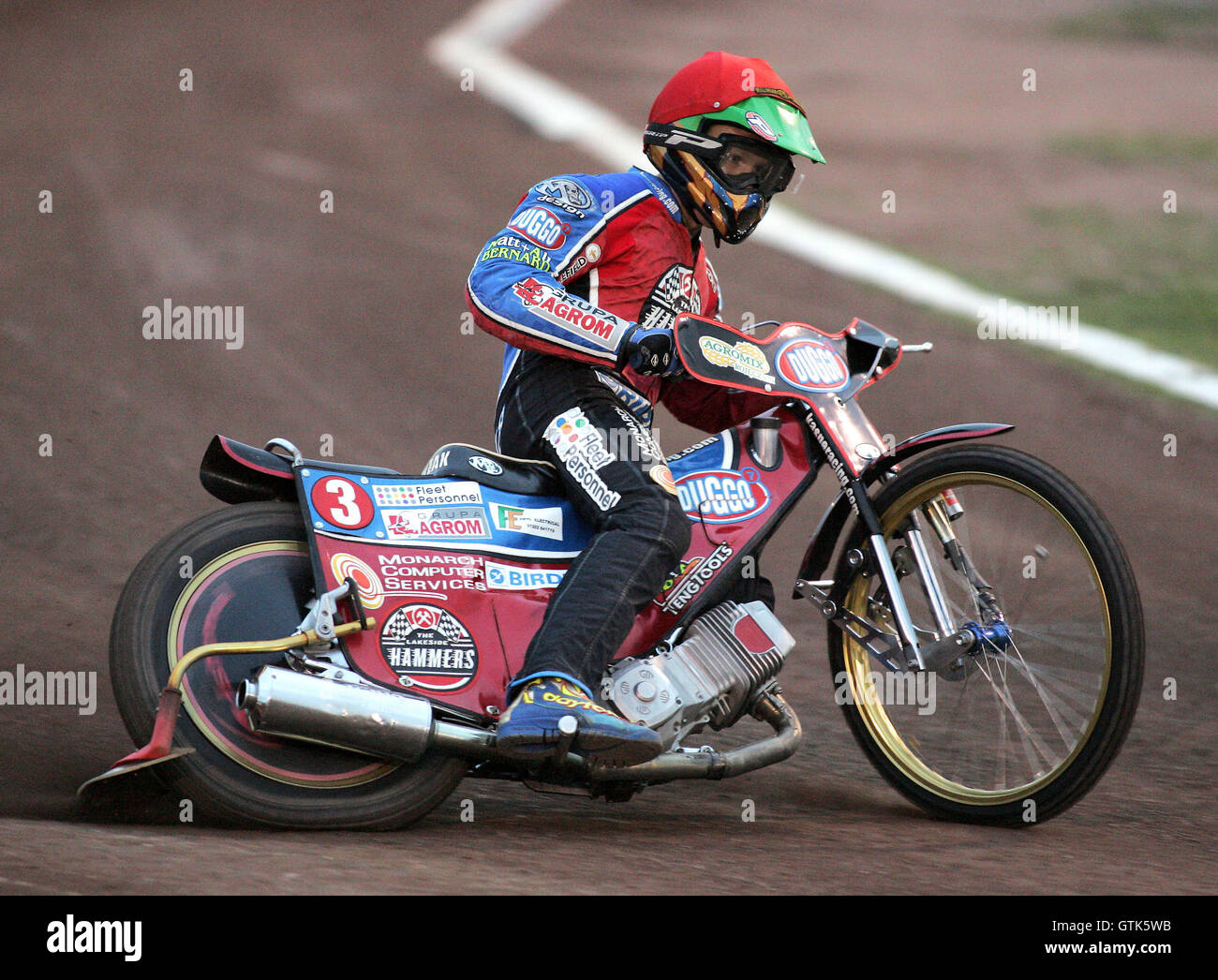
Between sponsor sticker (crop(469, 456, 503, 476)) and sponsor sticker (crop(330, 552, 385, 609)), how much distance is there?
0.46m

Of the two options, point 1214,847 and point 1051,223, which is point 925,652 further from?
point 1051,223

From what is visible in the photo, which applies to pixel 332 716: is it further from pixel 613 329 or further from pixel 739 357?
pixel 739 357

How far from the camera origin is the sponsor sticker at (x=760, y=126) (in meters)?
4.82

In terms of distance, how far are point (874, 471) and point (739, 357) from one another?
0.56 meters

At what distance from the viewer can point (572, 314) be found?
459 cm

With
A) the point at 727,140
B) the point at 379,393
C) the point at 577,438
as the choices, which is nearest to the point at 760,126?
the point at 727,140

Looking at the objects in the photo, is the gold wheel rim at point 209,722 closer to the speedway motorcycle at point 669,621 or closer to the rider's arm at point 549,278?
the speedway motorcycle at point 669,621

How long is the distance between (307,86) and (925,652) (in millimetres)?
15755

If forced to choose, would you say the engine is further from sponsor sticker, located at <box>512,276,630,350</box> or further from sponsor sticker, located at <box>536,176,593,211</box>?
sponsor sticker, located at <box>536,176,593,211</box>

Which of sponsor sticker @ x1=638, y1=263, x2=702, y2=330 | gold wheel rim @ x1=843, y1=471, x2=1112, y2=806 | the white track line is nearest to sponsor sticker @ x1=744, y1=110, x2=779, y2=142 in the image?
sponsor sticker @ x1=638, y1=263, x2=702, y2=330

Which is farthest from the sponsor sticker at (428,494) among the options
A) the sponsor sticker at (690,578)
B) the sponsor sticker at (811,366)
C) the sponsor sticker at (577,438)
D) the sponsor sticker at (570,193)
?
the sponsor sticker at (811,366)

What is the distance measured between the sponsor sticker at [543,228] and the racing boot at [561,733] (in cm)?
133

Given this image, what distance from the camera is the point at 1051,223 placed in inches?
550

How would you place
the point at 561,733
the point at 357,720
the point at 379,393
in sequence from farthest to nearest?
the point at 379,393
the point at 357,720
the point at 561,733
